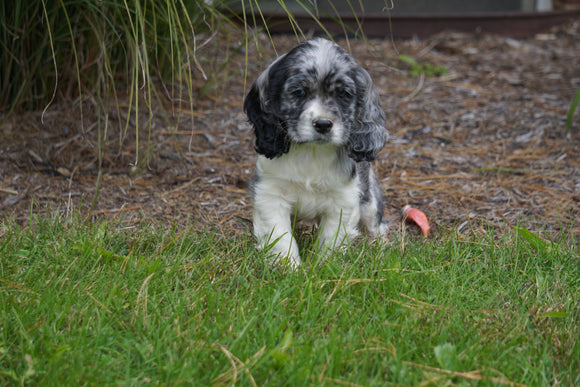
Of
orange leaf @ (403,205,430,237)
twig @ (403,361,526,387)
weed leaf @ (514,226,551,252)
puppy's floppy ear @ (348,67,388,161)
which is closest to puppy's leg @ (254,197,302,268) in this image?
puppy's floppy ear @ (348,67,388,161)

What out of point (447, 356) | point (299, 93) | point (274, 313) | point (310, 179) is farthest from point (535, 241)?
point (274, 313)

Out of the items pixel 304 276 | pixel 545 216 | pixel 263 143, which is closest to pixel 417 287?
pixel 304 276

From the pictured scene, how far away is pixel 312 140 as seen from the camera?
308 cm

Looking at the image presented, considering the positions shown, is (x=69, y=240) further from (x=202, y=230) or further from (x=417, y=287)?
(x=417, y=287)

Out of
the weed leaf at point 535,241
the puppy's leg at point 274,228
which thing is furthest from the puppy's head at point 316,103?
the weed leaf at point 535,241

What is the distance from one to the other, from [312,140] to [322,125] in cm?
10

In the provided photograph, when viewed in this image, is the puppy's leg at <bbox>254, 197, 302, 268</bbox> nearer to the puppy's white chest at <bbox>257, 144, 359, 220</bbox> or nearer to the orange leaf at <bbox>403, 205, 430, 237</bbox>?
the puppy's white chest at <bbox>257, 144, 359, 220</bbox>

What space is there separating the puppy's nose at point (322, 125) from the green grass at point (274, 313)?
62 cm

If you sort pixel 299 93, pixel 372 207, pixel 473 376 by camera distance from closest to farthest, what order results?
pixel 473 376, pixel 299 93, pixel 372 207

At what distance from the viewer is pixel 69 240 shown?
326 cm

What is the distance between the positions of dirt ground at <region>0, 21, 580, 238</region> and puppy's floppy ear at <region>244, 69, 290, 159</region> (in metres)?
0.60

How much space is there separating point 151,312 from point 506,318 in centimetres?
146

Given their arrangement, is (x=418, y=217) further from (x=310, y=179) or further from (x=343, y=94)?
(x=343, y=94)

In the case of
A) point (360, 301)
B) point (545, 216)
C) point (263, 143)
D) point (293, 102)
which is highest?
point (293, 102)
